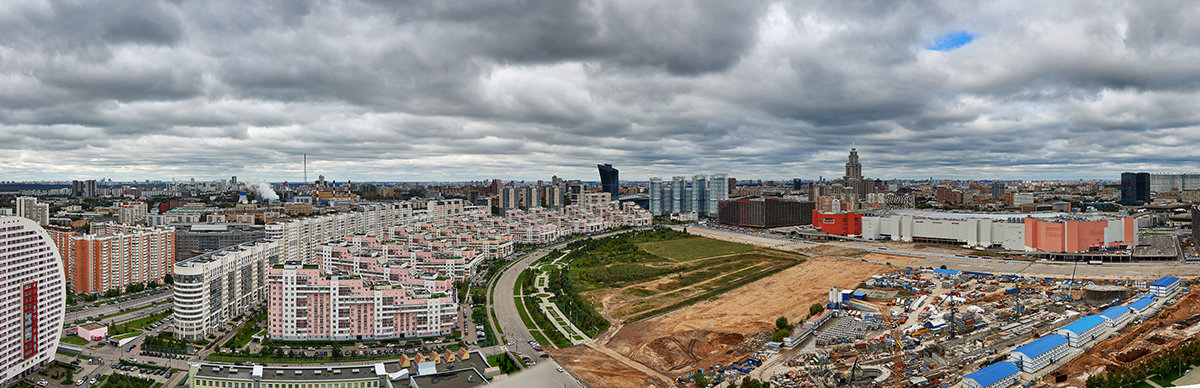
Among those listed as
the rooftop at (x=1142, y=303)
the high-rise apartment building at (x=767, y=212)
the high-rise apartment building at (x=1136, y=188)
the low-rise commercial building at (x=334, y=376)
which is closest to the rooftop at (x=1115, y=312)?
the rooftop at (x=1142, y=303)

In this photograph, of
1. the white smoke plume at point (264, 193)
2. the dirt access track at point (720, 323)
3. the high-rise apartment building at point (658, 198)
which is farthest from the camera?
the white smoke plume at point (264, 193)

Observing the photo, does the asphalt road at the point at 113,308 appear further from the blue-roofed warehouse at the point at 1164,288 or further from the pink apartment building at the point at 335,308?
the blue-roofed warehouse at the point at 1164,288

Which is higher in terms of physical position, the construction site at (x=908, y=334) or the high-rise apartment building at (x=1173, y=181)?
the high-rise apartment building at (x=1173, y=181)

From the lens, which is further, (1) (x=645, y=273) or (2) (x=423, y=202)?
(2) (x=423, y=202)

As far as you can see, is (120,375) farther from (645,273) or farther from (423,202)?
(423,202)

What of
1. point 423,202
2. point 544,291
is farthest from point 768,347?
point 423,202

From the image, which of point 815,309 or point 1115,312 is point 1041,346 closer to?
point 1115,312
